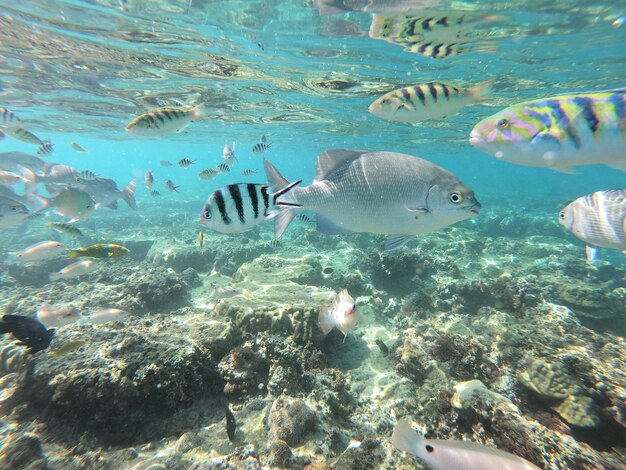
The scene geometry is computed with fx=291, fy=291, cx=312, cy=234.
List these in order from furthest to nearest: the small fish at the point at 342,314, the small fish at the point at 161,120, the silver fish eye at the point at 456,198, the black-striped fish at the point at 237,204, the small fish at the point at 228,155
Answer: the small fish at the point at 228,155
the small fish at the point at 161,120
the small fish at the point at 342,314
the silver fish eye at the point at 456,198
the black-striped fish at the point at 237,204

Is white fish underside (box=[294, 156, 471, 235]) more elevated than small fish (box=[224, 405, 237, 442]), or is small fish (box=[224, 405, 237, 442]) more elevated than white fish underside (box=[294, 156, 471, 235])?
white fish underside (box=[294, 156, 471, 235])

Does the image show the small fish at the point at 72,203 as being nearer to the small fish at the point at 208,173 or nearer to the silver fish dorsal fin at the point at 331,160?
the small fish at the point at 208,173

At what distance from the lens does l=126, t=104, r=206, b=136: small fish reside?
17.8 ft

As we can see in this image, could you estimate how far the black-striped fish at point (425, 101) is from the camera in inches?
150

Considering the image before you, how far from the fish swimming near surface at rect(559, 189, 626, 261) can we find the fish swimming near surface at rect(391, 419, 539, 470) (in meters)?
2.69

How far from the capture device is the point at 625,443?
321 centimetres

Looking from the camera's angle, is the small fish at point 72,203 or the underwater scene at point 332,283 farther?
the small fish at point 72,203

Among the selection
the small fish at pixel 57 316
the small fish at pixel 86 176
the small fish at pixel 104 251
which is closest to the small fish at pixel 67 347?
the small fish at pixel 57 316

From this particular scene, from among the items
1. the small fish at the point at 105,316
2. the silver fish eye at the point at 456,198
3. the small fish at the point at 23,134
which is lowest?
the small fish at the point at 105,316

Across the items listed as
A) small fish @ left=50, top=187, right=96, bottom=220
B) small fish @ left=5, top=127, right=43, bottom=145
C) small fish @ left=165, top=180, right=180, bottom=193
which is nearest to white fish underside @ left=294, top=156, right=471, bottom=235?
small fish @ left=50, top=187, right=96, bottom=220

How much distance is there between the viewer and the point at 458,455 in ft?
Result: 6.60

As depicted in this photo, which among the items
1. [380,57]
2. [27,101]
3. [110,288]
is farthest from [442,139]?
[27,101]

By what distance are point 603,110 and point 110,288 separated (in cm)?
1066

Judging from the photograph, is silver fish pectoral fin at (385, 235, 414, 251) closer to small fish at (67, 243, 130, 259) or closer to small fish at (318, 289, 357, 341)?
small fish at (318, 289, 357, 341)
